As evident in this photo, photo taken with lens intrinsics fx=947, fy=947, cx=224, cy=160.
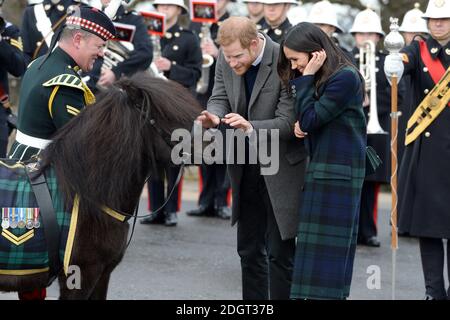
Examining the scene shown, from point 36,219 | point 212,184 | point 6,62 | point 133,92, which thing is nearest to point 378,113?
point 212,184

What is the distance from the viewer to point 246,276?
6109mm

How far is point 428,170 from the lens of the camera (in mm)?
6992

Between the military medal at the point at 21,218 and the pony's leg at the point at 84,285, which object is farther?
the pony's leg at the point at 84,285

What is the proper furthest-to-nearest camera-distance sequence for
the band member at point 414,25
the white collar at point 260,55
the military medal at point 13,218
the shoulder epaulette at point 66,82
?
the band member at point 414,25 → the white collar at point 260,55 → the shoulder epaulette at point 66,82 → the military medal at point 13,218

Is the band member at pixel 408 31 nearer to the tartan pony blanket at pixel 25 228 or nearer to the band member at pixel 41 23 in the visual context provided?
the band member at pixel 41 23

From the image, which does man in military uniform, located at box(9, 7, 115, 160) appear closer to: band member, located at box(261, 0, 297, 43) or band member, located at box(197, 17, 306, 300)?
band member, located at box(197, 17, 306, 300)

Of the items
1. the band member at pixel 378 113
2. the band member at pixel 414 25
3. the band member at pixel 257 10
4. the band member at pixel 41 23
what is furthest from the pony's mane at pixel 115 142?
the band member at pixel 414 25

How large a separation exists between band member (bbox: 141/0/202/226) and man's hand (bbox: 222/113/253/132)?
4.55 metres

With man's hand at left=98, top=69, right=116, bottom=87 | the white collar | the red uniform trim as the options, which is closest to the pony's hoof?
man's hand at left=98, top=69, right=116, bottom=87

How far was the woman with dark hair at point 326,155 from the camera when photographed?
527 cm

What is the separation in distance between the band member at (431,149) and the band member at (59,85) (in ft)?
8.67

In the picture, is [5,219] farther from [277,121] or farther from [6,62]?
[6,62]

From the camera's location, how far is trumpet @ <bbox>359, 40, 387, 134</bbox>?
31.0ft

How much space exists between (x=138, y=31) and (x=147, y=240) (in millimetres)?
2056
